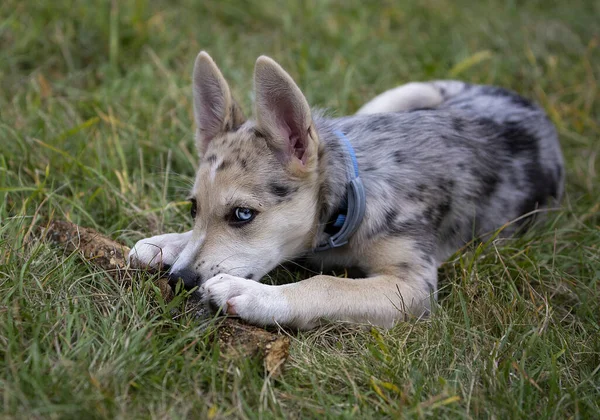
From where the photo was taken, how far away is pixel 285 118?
4.14m

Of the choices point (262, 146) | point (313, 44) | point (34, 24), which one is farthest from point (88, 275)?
point (313, 44)

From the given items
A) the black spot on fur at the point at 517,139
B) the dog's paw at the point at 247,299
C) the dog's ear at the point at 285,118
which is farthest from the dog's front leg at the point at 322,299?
the black spot on fur at the point at 517,139

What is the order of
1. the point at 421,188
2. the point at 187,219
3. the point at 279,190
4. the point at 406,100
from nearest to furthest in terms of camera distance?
the point at 279,190, the point at 421,188, the point at 187,219, the point at 406,100

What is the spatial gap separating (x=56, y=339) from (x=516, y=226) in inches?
133

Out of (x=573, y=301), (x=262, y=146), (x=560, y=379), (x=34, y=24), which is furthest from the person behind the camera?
(x=34, y=24)

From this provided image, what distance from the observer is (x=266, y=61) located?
387 cm

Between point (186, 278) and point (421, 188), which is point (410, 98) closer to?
point (421, 188)

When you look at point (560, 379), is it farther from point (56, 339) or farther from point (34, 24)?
point (34, 24)

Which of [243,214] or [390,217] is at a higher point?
[243,214]

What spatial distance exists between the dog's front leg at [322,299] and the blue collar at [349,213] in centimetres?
32

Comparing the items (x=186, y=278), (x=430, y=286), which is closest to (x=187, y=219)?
(x=186, y=278)

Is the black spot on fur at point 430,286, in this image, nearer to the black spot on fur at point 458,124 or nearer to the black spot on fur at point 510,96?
the black spot on fur at point 458,124

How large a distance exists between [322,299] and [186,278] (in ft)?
2.60

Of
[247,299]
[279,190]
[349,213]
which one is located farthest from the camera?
[349,213]
